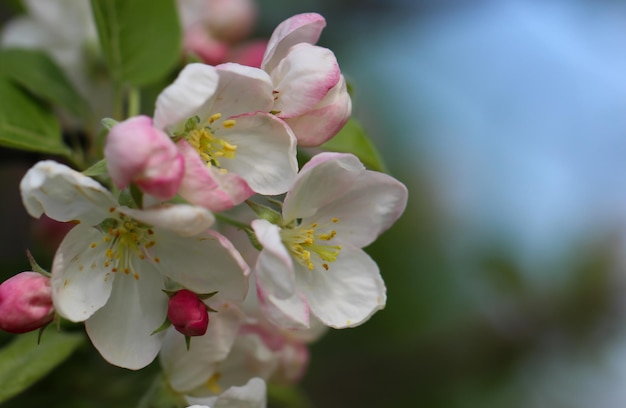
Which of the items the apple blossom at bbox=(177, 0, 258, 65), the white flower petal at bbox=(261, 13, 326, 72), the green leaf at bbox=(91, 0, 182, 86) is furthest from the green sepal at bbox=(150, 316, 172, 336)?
the apple blossom at bbox=(177, 0, 258, 65)

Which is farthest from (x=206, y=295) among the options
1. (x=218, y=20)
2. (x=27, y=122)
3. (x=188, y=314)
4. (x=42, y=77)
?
(x=218, y=20)

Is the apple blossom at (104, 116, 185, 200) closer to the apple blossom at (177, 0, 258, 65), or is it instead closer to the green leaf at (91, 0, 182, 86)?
the green leaf at (91, 0, 182, 86)

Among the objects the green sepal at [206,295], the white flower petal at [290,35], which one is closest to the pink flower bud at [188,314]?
the green sepal at [206,295]

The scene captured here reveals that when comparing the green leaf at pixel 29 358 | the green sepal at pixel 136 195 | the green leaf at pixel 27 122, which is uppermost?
the green sepal at pixel 136 195

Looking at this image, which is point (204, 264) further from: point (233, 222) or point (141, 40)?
point (141, 40)

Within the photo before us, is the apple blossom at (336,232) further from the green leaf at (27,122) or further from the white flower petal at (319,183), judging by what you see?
the green leaf at (27,122)
